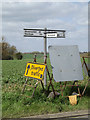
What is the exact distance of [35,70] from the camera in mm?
7508

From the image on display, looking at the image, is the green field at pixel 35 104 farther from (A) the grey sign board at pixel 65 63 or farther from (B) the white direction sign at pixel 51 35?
(B) the white direction sign at pixel 51 35

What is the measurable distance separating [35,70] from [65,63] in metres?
1.16

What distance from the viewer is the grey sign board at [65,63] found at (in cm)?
734

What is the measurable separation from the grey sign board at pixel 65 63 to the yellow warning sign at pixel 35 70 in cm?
44

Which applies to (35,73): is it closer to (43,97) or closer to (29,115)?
(43,97)

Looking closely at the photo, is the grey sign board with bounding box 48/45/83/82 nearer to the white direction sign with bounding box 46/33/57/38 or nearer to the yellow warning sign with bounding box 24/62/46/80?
the yellow warning sign with bounding box 24/62/46/80

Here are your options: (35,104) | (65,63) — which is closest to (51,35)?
(65,63)

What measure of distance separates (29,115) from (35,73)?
6.00ft

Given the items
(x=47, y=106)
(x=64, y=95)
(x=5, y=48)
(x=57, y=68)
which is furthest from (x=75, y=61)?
(x=5, y=48)

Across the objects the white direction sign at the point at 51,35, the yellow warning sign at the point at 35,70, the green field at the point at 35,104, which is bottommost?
the green field at the point at 35,104

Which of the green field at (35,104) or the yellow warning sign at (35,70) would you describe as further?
the yellow warning sign at (35,70)

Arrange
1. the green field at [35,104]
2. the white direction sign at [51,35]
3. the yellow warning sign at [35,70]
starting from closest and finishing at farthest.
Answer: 1. the green field at [35,104]
2. the yellow warning sign at [35,70]
3. the white direction sign at [51,35]

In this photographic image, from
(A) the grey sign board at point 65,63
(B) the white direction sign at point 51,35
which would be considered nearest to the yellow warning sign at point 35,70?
(A) the grey sign board at point 65,63

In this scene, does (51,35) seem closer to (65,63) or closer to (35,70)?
(65,63)
